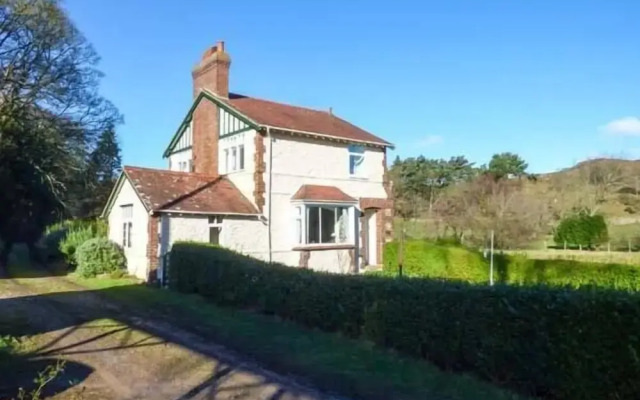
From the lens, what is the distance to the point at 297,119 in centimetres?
2536

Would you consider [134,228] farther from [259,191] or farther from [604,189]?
[604,189]

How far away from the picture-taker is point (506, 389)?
269 inches

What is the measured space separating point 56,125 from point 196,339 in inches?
953

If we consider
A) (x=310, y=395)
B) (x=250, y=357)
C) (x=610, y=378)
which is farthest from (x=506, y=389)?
(x=250, y=357)

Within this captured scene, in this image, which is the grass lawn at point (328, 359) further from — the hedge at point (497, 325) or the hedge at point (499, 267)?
the hedge at point (499, 267)

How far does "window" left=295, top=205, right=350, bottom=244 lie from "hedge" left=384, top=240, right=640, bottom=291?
113 inches

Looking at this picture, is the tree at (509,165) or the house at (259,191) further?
the tree at (509,165)

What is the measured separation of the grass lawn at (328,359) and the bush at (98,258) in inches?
307

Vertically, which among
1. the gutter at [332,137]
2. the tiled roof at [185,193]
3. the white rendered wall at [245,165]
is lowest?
the tiled roof at [185,193]

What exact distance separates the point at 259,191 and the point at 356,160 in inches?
243

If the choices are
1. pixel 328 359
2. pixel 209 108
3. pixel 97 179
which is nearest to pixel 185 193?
pixel 209 108

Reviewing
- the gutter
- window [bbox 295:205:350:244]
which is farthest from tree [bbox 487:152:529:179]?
window [bbox 295:205:350:244]

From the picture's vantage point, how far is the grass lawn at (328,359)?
6.67m

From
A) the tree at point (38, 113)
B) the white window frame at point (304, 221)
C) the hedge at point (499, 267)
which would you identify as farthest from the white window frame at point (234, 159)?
the tree at point (38, 113)
